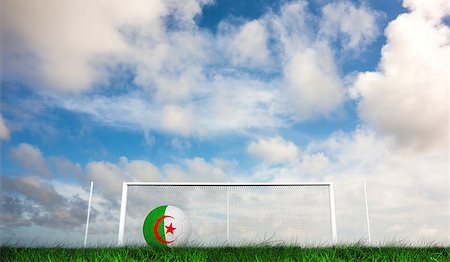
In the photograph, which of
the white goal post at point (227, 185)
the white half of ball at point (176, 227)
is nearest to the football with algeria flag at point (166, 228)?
the white half of ball at point (176, 227)

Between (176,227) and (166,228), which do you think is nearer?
(166,228)

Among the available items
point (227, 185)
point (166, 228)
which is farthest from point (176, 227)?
point (227, 185)

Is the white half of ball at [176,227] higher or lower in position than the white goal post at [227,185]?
lower

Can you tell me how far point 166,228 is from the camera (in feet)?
25.4

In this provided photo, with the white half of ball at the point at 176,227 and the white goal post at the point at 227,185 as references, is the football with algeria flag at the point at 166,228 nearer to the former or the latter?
the white half of ball at the point at 176,227

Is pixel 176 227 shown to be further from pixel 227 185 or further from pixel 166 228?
pixel 227 185

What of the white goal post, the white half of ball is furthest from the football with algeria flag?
the white goal post

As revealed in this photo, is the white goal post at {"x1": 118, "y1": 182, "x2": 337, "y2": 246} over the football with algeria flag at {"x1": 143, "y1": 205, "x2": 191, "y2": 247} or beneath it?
over

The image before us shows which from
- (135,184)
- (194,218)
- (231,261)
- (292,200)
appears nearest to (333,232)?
(292,200)

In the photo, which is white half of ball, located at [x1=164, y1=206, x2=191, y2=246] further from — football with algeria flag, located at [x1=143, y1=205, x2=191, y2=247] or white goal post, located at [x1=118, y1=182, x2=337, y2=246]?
white goal post, located at [x1=118, y1=182, x2=337, y2=246]

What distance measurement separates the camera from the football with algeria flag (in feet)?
25.2

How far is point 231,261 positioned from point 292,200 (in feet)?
19.2

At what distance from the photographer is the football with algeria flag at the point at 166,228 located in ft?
25.2

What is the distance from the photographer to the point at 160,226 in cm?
773
